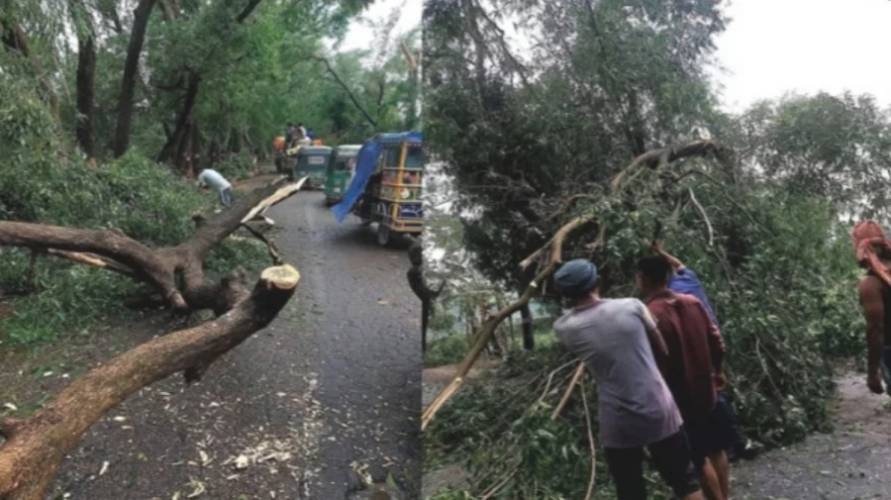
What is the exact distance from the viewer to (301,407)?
2.77m

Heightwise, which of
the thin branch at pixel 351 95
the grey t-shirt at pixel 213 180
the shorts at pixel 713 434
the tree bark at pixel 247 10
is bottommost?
the shorts at pixel 713 434

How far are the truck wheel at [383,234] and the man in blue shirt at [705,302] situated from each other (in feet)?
3.49

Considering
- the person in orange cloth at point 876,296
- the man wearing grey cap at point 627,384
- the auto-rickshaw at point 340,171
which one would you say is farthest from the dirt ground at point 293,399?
the person in orange cloth at point 876,296

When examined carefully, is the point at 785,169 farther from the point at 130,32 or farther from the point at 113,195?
the point at 130,32

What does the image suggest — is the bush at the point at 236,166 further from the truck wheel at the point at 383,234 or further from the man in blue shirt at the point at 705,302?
the man in blue shirt at the point at 705,302

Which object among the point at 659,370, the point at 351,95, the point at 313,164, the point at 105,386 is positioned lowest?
the point at 105,386

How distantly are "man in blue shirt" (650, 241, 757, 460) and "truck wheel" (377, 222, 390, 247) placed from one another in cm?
106

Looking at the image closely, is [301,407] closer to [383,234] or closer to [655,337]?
[383,234]

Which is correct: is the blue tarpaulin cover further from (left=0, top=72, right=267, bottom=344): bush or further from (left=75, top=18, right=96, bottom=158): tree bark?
(left=75, top=18, right=96, bottom=158): tree bark

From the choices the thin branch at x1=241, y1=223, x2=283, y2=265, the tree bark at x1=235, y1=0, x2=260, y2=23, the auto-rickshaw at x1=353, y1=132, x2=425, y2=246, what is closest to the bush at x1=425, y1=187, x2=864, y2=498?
the auto-rickshaw at x1=353, y1=132, x2=425, y2=246

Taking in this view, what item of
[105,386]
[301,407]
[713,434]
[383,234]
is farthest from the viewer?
[301,407]

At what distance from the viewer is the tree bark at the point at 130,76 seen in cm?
322

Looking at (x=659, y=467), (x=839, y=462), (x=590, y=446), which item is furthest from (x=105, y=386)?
(x=839, y=462)

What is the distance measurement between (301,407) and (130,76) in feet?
5.44
